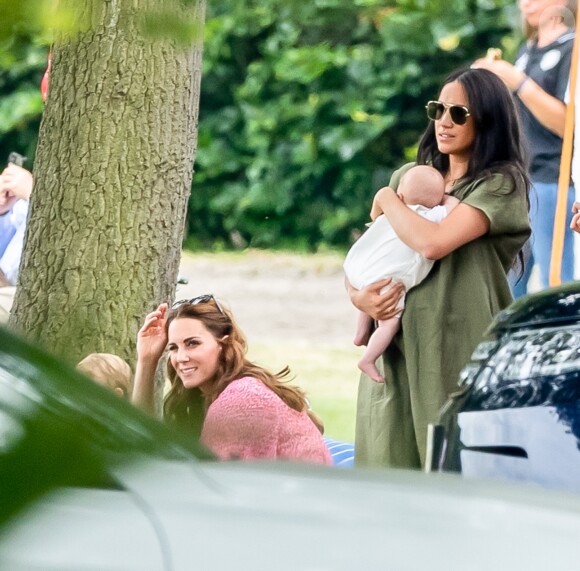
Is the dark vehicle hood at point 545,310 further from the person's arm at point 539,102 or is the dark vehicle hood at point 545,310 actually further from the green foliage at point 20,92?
the person's arm at point 539,102

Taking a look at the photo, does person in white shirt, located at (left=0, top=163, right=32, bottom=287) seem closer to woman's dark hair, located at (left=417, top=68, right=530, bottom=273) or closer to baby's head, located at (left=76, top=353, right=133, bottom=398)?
baby's head, located at (left=76, top=353, right=133, bottom=398)

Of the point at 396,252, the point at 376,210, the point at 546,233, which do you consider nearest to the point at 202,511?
the point at 396,252

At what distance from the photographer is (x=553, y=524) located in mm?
1764

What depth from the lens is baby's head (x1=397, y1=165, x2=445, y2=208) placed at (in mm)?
4844

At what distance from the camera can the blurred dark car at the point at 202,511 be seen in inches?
55.3

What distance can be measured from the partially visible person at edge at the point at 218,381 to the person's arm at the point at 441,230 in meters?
0.59

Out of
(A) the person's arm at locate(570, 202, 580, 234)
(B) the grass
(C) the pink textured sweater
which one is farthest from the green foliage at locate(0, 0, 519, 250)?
(C) the pink textured sweater

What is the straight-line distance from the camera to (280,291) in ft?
39.8

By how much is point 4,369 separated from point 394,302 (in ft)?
10.3

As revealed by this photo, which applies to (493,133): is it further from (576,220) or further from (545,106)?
(545,106)

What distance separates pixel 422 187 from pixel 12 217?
94.3 inches

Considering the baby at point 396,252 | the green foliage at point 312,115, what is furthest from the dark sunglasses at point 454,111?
the green foliage at point 312,115

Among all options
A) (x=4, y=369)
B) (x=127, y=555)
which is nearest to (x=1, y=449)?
(x=127, y=555)

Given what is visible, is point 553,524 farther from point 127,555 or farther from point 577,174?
point 577,174
